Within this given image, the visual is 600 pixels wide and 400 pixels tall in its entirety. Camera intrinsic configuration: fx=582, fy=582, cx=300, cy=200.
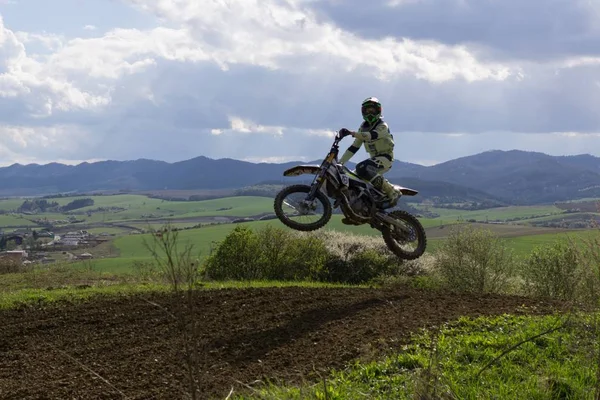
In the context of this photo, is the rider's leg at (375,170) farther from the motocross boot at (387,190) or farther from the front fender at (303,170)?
the front fender at (303,170)

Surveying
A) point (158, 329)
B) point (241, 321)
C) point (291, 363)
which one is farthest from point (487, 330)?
point (158, 329)

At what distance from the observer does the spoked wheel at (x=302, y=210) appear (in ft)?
36.8

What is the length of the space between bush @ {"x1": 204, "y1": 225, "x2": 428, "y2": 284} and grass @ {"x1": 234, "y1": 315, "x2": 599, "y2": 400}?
537 inches

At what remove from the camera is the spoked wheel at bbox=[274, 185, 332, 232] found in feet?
36.8

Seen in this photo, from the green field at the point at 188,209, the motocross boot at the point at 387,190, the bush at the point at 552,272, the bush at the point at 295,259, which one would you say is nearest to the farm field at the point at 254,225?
the bush at the point at 295,259

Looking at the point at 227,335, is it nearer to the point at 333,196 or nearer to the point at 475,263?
the point at 333,196

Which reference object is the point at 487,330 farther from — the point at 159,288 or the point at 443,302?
the point at 159,288

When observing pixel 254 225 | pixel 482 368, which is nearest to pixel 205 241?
pixel 254 225

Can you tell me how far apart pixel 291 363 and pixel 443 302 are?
4807mm

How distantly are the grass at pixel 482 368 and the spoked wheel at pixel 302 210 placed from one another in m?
3.15

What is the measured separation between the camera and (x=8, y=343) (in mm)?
10188

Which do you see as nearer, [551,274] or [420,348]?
[420,348]

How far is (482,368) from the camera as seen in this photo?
672cm

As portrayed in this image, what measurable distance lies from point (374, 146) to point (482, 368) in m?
6.03
